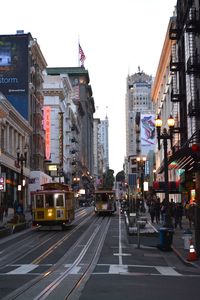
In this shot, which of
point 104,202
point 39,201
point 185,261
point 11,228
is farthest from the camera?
point 104,202

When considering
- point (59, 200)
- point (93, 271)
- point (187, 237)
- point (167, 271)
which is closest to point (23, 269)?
point (93, 271)

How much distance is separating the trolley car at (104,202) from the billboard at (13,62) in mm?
21198

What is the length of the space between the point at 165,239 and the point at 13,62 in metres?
56.7

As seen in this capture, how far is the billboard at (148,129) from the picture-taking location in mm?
110750

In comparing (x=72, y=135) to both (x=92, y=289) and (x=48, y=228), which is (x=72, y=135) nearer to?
(x=48, y=228)

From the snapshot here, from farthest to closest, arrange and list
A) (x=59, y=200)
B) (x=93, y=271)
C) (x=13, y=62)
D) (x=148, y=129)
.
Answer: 1. (x=148, y=129)
2. (x=13, y=62)
3. (x=59, y=200)
4. (x=93, y=271)

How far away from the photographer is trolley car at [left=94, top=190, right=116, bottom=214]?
66500mm

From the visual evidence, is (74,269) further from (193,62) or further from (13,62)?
(13,62)

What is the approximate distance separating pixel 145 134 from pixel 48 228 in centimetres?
7081

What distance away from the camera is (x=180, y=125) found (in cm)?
5731

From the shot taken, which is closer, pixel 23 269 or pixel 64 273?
pixel 64 273

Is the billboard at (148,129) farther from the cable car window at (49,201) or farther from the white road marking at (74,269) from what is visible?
the white road marking at (74,269)

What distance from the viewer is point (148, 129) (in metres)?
112

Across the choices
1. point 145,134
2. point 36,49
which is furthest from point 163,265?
point 145,134
